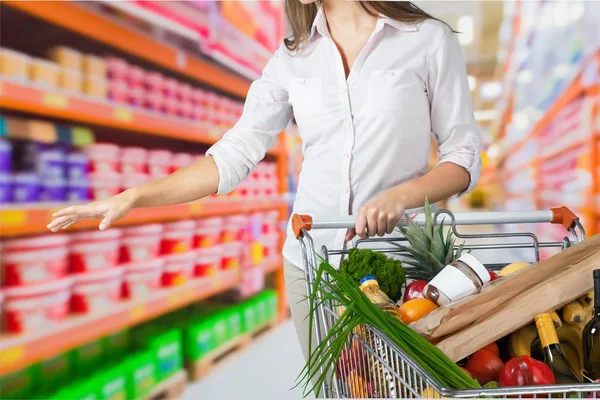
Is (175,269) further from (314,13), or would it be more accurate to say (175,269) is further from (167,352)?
(314,13)

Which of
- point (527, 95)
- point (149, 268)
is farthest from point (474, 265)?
point (527, 95)

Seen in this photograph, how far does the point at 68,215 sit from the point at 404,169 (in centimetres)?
88

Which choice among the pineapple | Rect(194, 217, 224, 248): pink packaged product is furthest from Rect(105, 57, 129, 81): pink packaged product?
the pineapple

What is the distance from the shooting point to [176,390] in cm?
343

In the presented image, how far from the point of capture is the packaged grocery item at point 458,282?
3.63 ft

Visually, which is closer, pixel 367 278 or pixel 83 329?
pixel 367 278

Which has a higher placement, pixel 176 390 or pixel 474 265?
pixel 474 265

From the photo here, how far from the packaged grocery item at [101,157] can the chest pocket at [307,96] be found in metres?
1.49

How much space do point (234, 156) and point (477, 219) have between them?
2.34 ft

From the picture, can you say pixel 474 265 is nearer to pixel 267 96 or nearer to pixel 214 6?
pixel 267 96

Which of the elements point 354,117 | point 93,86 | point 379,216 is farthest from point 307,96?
point 93,86

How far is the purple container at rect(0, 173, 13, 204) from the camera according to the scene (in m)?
2.19

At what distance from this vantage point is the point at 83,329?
8.52 feet

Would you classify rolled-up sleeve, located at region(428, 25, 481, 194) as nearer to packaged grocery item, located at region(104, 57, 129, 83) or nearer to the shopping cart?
the shopping cart
